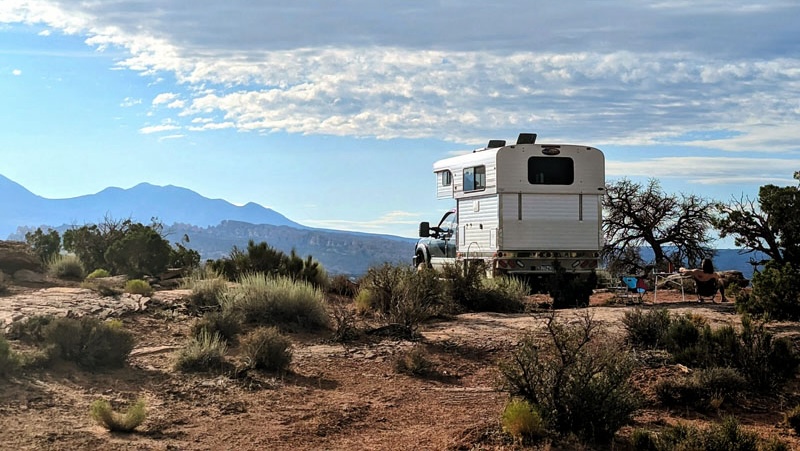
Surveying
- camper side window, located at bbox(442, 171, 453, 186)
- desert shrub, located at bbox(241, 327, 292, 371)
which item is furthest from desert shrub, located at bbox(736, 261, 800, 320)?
camper side window, located at bbox(442, 171, 453, 186)

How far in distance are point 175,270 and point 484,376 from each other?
10.4 metres

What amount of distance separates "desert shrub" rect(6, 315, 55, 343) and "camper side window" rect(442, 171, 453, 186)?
10.0m

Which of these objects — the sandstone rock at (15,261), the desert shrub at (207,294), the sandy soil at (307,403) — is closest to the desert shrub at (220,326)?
the sandy soil at (307,403)

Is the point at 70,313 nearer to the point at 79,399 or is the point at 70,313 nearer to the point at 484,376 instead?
the point at 79,399

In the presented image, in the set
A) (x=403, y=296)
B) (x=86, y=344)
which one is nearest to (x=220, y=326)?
(x=86, y=344)

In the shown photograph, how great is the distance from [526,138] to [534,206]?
1.69m

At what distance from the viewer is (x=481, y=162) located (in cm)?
1680

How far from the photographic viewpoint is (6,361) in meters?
8.17

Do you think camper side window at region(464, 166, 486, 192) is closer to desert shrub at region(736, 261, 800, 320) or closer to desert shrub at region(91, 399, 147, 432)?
desert shrub at region(736, 261, 800, 320)

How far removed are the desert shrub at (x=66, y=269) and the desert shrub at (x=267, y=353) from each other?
873 centimetres

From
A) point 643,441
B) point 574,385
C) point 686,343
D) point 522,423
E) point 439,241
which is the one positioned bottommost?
point 643,441

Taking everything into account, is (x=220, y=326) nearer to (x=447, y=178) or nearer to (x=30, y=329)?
(x=30, y=329)

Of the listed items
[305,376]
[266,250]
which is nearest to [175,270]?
[266,250]

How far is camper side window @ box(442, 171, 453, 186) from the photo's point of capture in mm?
18281
